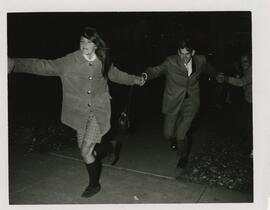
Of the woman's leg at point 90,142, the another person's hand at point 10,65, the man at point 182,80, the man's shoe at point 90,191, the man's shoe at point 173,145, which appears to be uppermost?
the another person's hand at point 10,65

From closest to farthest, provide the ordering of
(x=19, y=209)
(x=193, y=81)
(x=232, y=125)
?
1. (x=19, y=209)
2. (x=193, y=81)
3. (x=232, y=125)

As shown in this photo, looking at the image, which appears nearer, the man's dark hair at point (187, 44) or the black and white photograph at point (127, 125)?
the black and white photograph at point (127, 125)

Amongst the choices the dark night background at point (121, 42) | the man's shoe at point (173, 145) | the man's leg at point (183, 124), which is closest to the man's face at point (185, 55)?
the man's leg at point (183, 124)

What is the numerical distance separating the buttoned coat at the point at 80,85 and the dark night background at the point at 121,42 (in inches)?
107

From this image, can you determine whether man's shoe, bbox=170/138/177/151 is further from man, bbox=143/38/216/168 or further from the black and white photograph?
man, bbox=143/38/216/168

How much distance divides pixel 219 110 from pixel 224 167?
2661mm

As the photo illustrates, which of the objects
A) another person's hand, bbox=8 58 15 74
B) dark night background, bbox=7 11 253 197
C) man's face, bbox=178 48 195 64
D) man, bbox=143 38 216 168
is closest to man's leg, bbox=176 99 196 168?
man, bbox=143 38 216 168

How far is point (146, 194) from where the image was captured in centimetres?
405

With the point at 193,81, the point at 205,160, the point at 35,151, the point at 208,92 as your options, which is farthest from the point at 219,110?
the point at 35,151

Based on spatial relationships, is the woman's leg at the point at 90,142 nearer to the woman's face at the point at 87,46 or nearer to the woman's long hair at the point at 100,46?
the woman's long hair at the point at 100,46

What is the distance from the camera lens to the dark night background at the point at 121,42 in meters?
7.23

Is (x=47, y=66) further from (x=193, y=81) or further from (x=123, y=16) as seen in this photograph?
(x=123, y=16)

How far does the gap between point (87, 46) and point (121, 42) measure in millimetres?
5331

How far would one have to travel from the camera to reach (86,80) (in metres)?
3.79
